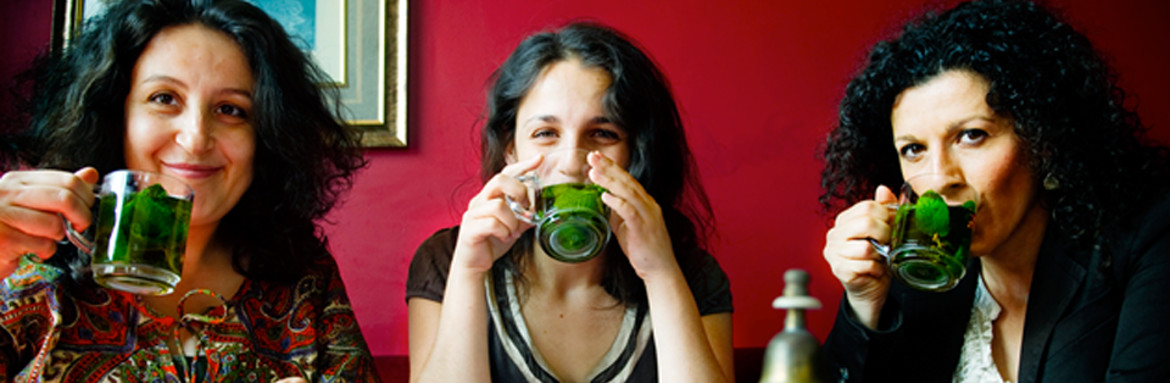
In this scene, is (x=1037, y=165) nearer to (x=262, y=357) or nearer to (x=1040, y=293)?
(x=1040, y=293)

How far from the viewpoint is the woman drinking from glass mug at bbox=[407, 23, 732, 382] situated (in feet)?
5.13

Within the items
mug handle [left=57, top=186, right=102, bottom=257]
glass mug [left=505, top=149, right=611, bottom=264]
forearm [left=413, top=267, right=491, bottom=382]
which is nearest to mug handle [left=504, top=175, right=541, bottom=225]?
glass mug [left=505, top=149, right=611, bottom=264]

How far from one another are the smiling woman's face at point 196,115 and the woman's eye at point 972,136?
1331 mm

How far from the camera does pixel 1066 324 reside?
1.51m

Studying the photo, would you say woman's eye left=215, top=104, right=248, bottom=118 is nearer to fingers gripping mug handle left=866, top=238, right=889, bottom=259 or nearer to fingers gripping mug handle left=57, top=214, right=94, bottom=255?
fingers gripping mug handle left=57, top=214, right=94, bottom=255

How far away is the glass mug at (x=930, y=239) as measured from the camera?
1362mm

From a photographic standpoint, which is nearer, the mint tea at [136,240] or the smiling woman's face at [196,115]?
the mint tea at [136,240]

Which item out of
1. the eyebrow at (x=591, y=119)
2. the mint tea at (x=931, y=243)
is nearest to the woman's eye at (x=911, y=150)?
the mint tea at (x=931, y=243)

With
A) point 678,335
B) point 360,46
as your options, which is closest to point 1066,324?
point 678,335

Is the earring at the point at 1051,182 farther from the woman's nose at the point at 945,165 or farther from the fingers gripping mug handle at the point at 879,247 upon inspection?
the fingers gripping mug handle at the point at 879,247

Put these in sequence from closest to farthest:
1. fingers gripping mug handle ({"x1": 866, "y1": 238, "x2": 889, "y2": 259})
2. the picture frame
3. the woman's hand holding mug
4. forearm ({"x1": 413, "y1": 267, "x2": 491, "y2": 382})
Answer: the woman's hand holding mug < fingers gripping mug handle ({"x1": 866, "y1": 238, "x2": 889, "y2": 259}) < forearm ({"x1": 413, "y1": 267, "x2": 491, "y2": 382}) < the picture frame

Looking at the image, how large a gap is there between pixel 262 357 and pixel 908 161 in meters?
1.28

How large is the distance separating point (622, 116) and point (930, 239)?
2.13ft

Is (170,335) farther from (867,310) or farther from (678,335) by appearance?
(867,310)
